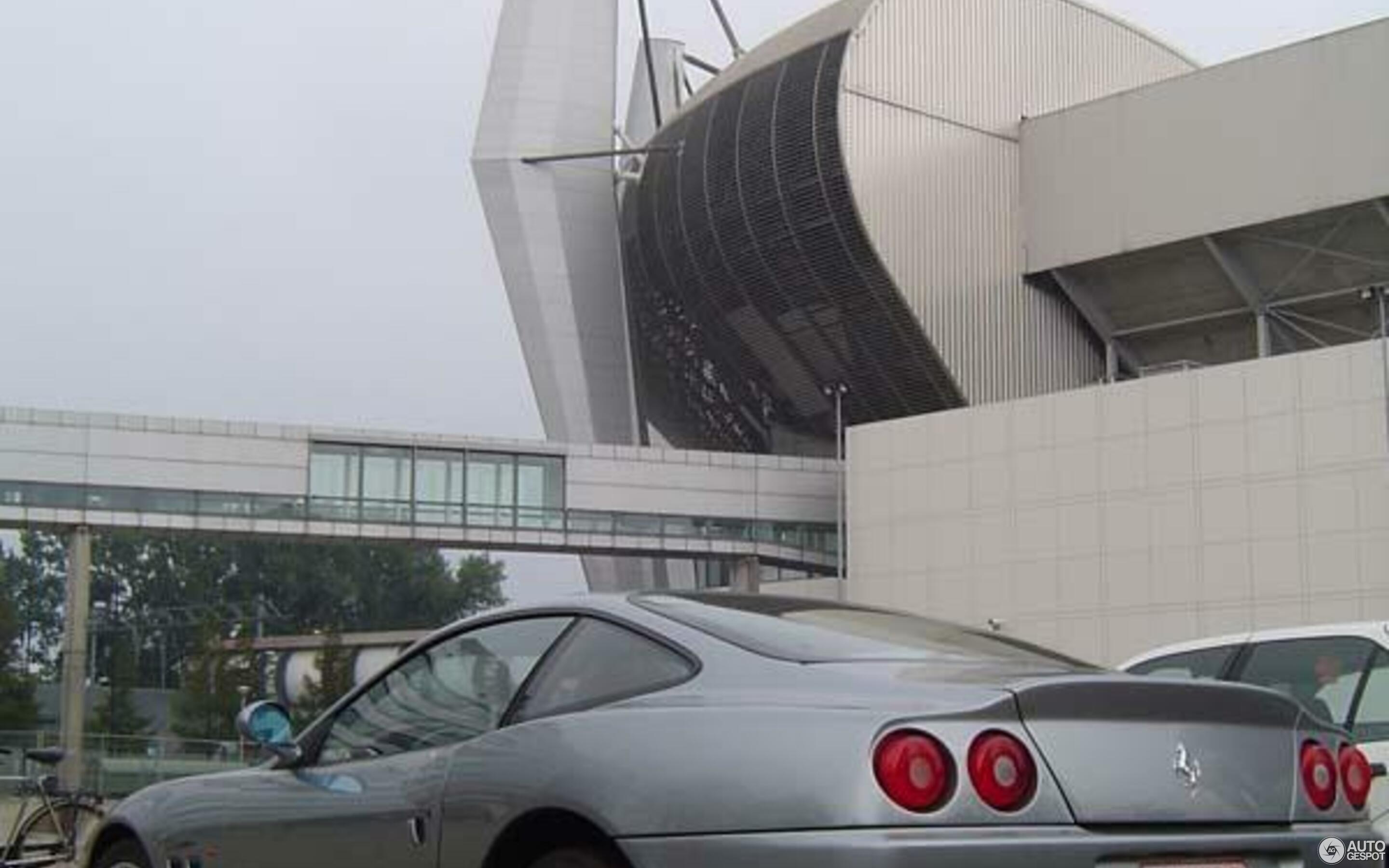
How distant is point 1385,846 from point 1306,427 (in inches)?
1350

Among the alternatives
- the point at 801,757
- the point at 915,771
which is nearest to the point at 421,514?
the point at 801,757

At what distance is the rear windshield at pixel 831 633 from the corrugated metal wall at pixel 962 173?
44239 mm

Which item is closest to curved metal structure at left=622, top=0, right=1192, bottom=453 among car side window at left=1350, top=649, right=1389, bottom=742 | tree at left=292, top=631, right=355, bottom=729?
tree at left=292, top=631, right=355, bottom=729

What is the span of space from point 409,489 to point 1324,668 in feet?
133

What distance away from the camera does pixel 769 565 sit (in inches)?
1970

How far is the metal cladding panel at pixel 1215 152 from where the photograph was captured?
43094 mm

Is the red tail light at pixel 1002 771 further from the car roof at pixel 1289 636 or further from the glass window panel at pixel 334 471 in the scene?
the glass window panel at pixel 334 471

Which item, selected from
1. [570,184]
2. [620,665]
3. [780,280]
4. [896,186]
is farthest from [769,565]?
[620,665]

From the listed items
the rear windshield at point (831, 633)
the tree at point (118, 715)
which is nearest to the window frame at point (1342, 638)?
the rear windshield at point (831, 633)

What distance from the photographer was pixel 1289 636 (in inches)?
292

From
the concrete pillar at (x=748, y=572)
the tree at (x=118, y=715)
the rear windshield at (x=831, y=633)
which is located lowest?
the tree at (x=118, y=715)

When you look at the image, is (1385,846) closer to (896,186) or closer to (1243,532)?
(1243,532)

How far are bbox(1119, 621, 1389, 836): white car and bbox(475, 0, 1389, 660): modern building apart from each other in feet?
97.3

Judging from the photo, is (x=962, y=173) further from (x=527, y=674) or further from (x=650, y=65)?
(x=527, y=674)
